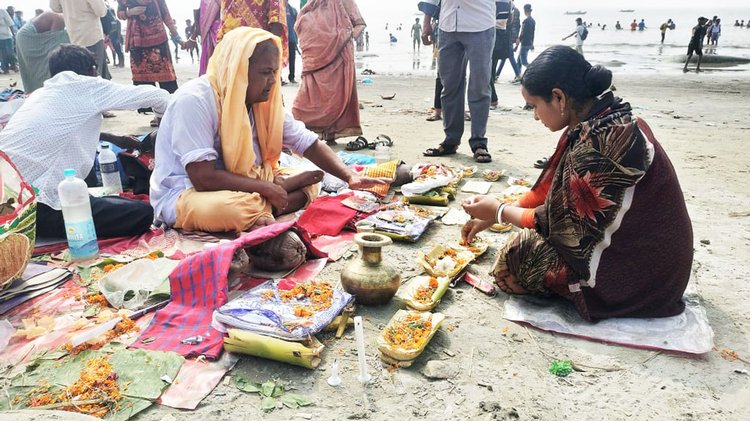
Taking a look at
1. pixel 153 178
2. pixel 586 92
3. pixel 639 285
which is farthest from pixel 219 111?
pixel 639 285

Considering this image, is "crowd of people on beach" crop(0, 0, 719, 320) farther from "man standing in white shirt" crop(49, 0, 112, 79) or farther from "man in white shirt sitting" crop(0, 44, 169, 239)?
"man standing in white shirt" crop(49, 0, 112, 79)

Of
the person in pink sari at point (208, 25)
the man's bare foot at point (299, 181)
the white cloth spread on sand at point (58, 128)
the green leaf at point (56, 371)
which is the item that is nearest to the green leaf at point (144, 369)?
the green leaf at point (56, 371)

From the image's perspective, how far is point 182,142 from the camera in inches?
132

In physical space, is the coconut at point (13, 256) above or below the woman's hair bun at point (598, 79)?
below

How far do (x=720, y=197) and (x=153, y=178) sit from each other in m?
4.63

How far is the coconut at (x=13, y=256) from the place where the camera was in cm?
261

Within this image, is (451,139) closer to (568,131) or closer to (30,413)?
(568,131)

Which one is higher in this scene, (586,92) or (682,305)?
(586,92)

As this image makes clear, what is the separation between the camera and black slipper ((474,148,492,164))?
5668 millimetres

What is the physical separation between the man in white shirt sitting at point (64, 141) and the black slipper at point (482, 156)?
3.43m

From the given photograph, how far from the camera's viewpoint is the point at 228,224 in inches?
137

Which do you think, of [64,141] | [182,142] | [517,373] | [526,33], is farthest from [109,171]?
[526,33]

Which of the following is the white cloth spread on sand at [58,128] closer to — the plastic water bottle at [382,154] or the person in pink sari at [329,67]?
the plastic water bottle at [382,154]

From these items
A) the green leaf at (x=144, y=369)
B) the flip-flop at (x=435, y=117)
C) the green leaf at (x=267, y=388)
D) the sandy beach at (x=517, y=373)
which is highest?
the flip-flop at (x=435, y=117)
